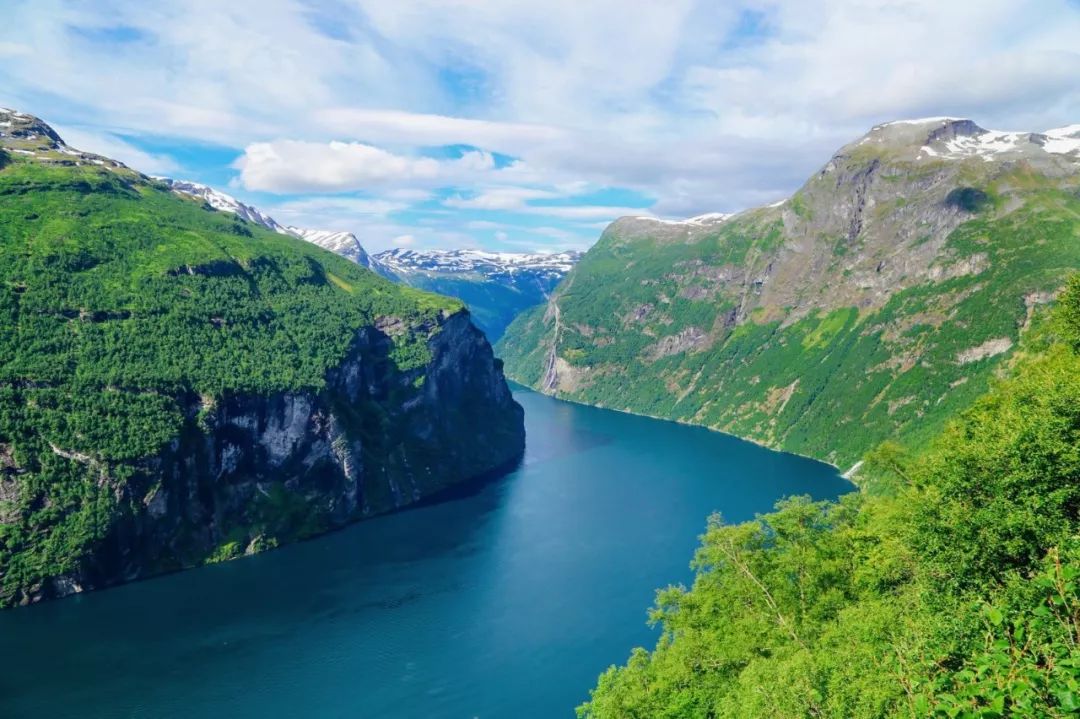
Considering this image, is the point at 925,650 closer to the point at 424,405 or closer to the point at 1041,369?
the point at 1041,369

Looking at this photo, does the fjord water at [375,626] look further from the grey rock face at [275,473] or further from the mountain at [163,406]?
the mountain at [163,406]

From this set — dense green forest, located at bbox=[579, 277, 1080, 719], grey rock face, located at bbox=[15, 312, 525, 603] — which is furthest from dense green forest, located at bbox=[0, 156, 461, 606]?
dense green forest, located at bbox=[579, 277, 1080, 719]

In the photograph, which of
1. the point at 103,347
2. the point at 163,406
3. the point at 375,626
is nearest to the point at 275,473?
the point at 163,406

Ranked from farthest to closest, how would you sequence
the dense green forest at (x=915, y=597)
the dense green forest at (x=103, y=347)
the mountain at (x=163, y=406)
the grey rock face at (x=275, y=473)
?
the grey rock face at (x=275, y=473) < the mountain at (x=163, y=406) < the dense green forest at (x=103, y=347) < the dense green forest at (x=915, y=597)

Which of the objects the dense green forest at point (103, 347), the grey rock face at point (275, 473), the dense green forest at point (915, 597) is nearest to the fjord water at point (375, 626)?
the grey rock face at point (275, 473)

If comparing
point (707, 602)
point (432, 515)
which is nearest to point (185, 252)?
point (432, 515)

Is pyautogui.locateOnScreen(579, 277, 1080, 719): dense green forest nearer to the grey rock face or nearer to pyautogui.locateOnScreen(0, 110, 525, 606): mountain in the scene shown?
the grey rock face

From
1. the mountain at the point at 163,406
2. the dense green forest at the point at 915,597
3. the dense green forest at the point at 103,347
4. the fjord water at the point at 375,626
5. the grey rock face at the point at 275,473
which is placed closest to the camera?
the dense green forest at the point at 915,597
